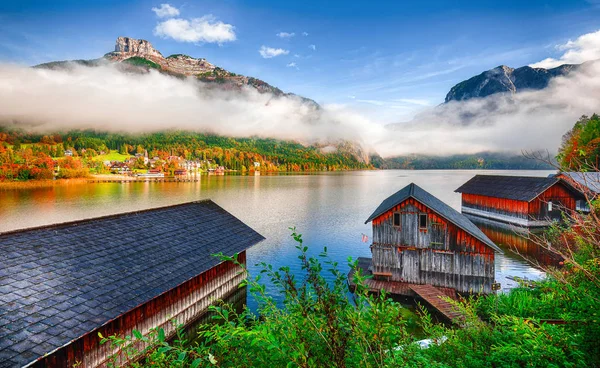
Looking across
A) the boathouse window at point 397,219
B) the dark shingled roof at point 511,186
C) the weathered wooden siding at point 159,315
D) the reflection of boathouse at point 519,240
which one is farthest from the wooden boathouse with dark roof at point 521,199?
the weathered wooden siding at point 159,315

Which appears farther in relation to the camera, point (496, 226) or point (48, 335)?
point (496, 226)

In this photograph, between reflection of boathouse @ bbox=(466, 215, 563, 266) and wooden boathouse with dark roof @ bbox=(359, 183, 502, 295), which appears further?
reflection of boathouse @ bbox=(466, 215, 563, 266)

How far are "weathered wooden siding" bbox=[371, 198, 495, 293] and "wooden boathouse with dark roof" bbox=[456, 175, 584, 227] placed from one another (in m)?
22.2

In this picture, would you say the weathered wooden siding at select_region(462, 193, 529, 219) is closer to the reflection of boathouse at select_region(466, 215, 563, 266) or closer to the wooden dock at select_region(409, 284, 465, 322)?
the reflection of boathouse at select_region(466, 215, 563, 266)

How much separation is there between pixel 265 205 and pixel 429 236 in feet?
157

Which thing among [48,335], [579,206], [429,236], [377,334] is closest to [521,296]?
[429,236]

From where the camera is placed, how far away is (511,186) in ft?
163

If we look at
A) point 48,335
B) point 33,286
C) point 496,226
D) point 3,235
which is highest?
point 3,235

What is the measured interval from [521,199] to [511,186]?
5892 millimetres

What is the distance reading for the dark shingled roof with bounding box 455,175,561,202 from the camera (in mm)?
44188

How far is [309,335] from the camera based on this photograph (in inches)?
179

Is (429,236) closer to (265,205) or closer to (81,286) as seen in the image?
(81,286)

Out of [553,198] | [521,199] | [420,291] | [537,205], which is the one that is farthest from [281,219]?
[553,198]

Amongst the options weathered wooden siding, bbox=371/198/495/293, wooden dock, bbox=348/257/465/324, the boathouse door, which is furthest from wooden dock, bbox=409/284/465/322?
the boathouse door
